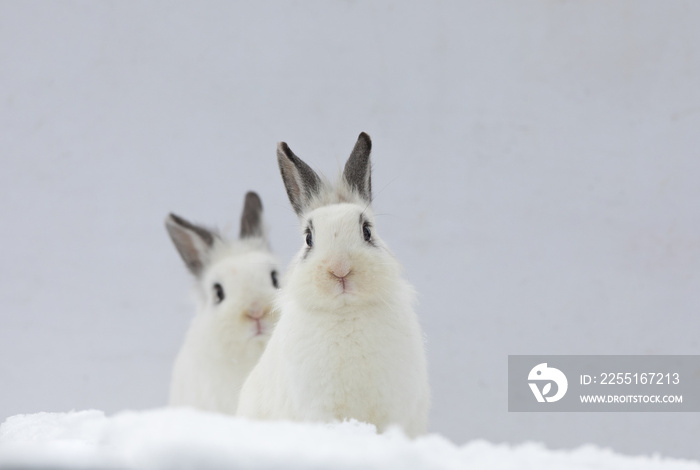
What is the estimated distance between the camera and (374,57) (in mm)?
2715

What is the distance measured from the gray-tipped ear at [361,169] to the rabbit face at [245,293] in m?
0.44

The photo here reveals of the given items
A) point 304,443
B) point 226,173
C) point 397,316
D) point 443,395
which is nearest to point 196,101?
point 226,173

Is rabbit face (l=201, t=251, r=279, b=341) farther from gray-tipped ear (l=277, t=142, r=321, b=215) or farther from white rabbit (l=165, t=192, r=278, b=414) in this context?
gray-tipped ear (l=277, t=142, r=321, b=215)

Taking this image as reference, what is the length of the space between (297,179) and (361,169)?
0.48 ft

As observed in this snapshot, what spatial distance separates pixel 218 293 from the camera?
2.07 m

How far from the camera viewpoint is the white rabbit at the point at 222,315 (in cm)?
193

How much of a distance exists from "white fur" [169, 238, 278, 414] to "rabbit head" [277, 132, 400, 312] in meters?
0.40

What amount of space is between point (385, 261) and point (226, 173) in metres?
1.45

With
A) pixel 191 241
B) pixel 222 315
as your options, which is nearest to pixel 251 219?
pixel 191 241

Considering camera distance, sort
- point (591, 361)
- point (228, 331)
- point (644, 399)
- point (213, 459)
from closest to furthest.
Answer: point (213, 459) < point (228, 331) < point (644, 399) < point (591, 361)

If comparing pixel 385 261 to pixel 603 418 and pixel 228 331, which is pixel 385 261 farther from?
pixel 603 418

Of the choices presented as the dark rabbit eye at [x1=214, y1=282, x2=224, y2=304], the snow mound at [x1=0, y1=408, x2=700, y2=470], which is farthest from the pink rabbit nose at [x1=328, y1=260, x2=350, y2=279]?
the dark rabbit eye at [x1=214, y1=282, x2=224, y2=304]

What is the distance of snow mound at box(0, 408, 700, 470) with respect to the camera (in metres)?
0.57

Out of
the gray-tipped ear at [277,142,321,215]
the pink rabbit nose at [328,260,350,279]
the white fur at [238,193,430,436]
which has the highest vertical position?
the gray-tipped ear at [277,142,321,215]
